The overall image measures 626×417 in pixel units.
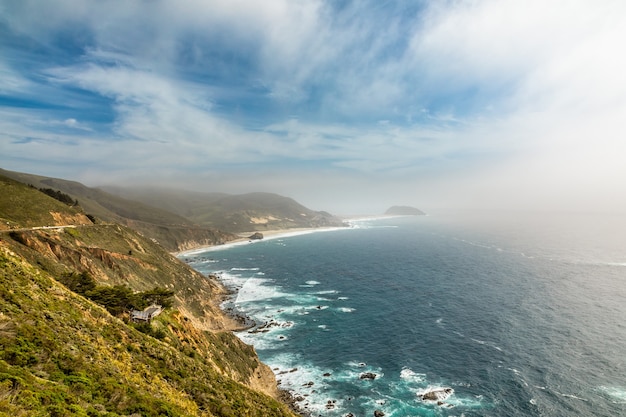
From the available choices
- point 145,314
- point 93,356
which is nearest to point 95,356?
point 93,356

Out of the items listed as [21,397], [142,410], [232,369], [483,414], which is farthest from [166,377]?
[483,414]

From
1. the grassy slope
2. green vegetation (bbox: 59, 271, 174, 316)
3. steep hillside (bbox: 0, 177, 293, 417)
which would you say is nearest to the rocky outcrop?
the grassy slope

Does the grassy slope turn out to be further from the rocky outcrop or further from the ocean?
the rocky outcrop

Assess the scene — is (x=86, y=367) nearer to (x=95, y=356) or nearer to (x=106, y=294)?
(x=95, y=356)

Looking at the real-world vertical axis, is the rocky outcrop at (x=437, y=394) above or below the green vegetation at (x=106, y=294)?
below

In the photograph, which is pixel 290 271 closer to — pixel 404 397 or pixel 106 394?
pixel 404 397

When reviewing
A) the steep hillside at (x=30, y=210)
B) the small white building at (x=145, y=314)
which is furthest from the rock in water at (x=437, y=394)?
the steep hillside at (x=30, y=210)

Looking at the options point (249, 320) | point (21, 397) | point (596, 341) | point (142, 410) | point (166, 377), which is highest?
point (21, 397)

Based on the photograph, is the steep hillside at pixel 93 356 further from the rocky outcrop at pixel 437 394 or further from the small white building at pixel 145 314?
the rocky outcrop at pixel 437 394
